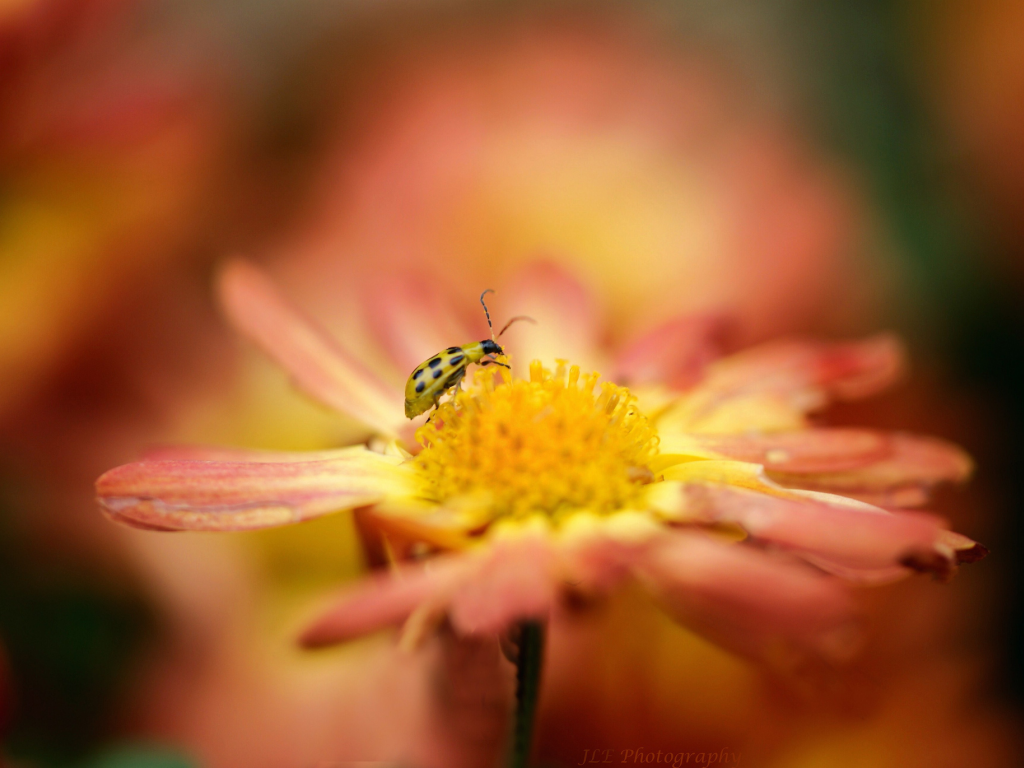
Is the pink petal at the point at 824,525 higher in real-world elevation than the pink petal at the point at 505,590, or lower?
higher

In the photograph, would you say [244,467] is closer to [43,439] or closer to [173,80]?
[43,439]

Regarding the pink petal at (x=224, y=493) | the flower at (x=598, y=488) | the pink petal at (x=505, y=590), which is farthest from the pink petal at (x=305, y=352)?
the pink petal at (x=505, y=590)

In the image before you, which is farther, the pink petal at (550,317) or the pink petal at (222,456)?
the pink petal at (550,317)

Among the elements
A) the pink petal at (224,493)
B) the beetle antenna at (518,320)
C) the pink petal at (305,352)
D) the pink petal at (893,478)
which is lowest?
the pink petal at (224,493)

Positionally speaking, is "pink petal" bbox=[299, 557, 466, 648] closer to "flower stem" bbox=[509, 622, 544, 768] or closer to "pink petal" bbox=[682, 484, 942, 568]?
"flower stem" bbox=[509, 622, 544, 768]

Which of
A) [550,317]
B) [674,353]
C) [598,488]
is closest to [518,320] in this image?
[550,317]

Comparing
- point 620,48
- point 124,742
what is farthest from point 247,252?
point 620,48

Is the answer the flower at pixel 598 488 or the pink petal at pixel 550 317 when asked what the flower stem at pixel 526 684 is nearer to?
the flower at pixel 598 488

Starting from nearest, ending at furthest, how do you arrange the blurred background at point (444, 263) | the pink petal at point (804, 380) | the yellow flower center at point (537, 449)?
1. the yellow flower center at point (537, 449)
2. the pink petal at point (804, 380)
3. the blurred background at point (444, 263)
